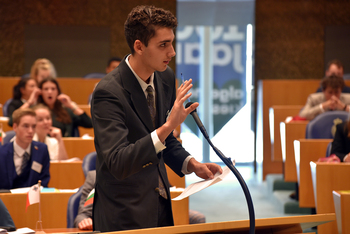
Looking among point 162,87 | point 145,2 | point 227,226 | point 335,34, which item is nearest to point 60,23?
point 145,2

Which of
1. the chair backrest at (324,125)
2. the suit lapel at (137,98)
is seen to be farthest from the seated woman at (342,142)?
the suit lapel at (137,98)

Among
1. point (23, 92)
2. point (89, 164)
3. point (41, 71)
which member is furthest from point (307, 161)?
point (41, 71)

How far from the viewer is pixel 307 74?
23.3ft

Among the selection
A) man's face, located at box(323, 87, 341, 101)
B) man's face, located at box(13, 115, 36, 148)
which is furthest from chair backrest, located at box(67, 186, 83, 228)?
man's face, located at box(323, 87, 341, 101)

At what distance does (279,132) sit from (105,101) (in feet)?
13.0

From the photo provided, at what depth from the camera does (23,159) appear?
323cm

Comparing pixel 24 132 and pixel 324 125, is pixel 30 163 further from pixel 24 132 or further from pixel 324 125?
pixel 324 125

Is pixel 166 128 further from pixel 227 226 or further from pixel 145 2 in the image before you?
pixel 145 2

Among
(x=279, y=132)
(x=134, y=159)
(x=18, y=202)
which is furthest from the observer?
(x=279, y=132)

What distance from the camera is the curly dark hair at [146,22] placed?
128cm

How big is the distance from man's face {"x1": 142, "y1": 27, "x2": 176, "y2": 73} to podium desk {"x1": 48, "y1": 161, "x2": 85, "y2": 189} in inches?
84.6

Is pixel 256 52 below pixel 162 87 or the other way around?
the other way around

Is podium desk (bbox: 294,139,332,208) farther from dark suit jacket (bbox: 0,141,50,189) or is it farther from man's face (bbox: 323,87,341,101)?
dark suit jacket (bbox: 0,141,50,189)

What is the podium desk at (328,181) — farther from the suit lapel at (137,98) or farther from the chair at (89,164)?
the suit lapel at (137,98)
